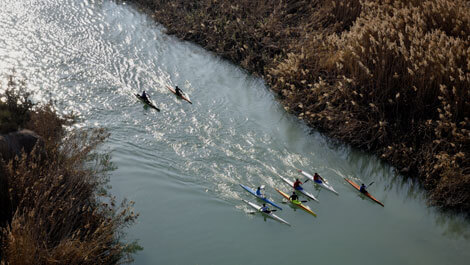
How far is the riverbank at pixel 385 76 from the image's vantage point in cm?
1160

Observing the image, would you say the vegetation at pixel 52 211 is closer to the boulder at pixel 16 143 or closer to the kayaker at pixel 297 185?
the boulder at pixel 16 143

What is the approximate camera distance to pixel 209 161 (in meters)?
11.4

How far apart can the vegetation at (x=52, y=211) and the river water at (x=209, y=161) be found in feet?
3.41

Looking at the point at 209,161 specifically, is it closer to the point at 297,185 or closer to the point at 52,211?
the point at 297,185

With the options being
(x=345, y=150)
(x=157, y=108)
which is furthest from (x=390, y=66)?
(x=157, y=108)

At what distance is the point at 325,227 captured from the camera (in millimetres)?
10008

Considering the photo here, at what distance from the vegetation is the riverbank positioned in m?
7.35

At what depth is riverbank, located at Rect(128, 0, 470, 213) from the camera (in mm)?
11602

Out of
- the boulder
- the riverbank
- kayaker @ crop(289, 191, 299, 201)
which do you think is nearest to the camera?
the boulder

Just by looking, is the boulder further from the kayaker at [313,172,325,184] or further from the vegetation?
the kayaker at [313,172,325,184]

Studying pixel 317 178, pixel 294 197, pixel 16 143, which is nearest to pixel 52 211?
pixel 16 143

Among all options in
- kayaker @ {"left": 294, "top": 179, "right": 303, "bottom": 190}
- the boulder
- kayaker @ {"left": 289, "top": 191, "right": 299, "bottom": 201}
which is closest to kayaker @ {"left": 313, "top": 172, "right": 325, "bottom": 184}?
kayaker @ {"left": 294, "top": 179, "right": 303, "bottom": 190}

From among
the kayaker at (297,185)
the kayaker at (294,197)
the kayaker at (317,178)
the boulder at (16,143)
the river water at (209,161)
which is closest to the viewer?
the boulder at (16,143)

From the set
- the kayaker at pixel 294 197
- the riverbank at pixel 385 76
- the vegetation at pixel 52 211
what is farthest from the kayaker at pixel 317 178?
the vegetation at pixel 52 211
